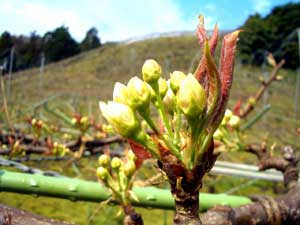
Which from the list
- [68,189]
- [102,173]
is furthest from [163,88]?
[68,189]

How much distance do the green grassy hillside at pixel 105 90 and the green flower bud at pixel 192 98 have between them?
1.28ft

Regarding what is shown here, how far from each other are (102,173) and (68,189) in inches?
4.6

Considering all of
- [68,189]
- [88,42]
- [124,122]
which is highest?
[88,42]

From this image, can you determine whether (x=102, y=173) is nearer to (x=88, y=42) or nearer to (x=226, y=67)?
(x=226, y=67)

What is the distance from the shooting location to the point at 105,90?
562 cm

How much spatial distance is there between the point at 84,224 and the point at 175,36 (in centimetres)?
1666

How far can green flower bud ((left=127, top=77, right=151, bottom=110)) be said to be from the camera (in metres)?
0.24

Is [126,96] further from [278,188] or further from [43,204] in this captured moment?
[278,188]

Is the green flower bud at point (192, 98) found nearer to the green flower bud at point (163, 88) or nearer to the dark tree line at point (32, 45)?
the green flower bud at point (163, 88)

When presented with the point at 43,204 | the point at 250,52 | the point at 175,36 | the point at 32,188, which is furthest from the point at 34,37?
the point at 175,36

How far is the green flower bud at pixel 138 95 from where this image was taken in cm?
24

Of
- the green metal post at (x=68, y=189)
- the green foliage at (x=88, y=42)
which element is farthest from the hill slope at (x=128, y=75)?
the green metal post at (x=68, y=189)

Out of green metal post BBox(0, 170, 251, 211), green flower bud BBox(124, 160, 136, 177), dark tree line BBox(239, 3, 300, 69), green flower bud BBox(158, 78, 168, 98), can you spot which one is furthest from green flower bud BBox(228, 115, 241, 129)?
dark tree line BBox(239, 3, 300, 69)

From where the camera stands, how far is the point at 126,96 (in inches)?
9.7
